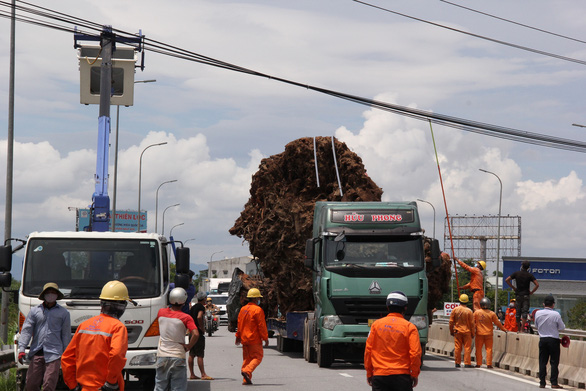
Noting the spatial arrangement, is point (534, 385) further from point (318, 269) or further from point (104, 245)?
point (104, 245)

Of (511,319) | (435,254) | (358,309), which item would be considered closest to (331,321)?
(358,309)

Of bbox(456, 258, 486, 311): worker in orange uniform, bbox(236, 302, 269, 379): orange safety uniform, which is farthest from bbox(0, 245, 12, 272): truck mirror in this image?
bbox(456, 258, 486, 311): worker in orange uniform

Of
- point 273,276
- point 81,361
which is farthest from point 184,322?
point 273,276

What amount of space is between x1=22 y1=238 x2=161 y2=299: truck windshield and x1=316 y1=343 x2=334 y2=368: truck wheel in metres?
6.09

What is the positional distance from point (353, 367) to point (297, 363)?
1360mm

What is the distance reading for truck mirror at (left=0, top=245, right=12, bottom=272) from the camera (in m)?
12.6

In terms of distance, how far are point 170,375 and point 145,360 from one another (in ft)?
3.27

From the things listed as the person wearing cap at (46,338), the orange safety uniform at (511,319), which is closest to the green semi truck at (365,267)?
the person wearing cap at (46,338)

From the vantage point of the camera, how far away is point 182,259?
13320 mm

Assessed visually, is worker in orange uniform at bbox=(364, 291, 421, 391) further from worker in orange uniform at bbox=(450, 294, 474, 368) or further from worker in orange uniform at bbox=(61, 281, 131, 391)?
worker in orange uniform at bbox=(450, 294, 474, 368)

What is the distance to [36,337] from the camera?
11391 mm

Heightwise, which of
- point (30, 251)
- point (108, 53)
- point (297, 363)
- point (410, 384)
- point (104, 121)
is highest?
point (108, 53)

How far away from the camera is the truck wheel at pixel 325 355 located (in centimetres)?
1864

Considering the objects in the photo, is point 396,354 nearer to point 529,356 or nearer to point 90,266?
point 90,266
